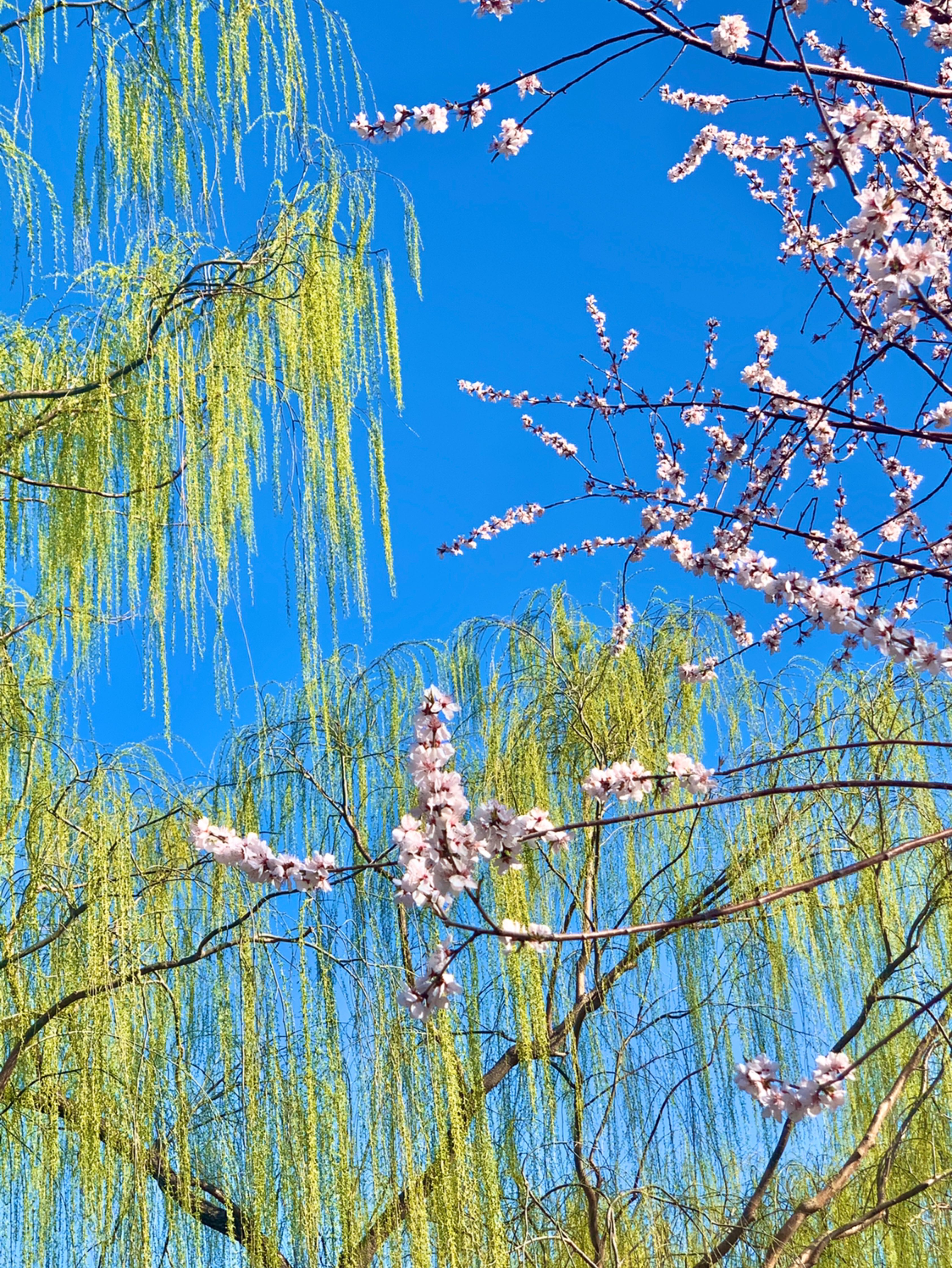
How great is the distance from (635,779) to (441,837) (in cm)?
46

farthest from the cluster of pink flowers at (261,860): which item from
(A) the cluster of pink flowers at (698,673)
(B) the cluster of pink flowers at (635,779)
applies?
(A) the cluster of pink flowers at (698,673)

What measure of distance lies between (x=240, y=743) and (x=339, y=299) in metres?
1.75

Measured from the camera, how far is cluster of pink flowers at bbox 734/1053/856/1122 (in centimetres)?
192

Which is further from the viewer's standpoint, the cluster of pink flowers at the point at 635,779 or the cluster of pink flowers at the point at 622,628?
the cluster of pink flowers at the point at 622,628

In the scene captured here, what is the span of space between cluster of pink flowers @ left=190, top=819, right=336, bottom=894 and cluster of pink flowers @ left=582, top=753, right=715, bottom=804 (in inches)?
17.1

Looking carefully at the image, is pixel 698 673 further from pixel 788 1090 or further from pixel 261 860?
pixel 261 860

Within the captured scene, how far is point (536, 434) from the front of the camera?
3.05 metres

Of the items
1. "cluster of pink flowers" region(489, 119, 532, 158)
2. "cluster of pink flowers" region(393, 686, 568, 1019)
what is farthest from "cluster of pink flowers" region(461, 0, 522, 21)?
"cluster of pink flowers" region(393, 686, 568, 1019)

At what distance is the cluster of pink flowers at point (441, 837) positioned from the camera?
1.51 metres

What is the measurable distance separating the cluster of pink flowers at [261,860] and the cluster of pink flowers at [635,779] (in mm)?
435

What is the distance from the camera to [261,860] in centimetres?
179

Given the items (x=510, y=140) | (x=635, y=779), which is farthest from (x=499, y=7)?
(x=635, y=779)

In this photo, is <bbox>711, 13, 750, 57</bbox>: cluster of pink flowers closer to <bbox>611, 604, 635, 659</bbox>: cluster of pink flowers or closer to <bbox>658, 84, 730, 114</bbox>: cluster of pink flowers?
<bbox>658, 84, 730, 114</bbox>: cluster of pink flowers

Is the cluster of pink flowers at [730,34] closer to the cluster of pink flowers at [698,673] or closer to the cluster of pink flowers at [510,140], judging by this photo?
the cluster of pink flowers at [510,140]
